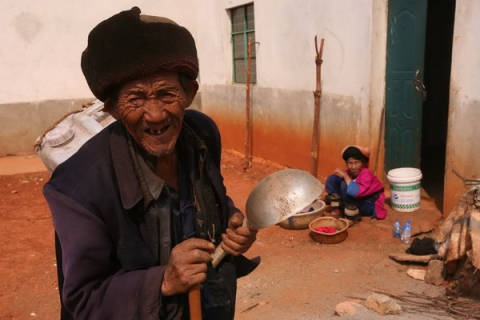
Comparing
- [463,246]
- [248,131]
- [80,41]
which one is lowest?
[463,246]

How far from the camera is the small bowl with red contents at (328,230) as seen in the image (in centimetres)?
452

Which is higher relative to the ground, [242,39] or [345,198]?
[242,39]

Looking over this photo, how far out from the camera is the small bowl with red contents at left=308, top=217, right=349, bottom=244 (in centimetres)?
452

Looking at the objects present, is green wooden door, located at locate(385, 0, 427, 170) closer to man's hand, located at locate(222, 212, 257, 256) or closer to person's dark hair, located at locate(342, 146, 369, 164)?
person's dark hair, located at locate(342, 146, 369, 164)

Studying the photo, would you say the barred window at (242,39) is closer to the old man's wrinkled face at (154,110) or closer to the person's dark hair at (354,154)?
the person's dark hair at (354,154)

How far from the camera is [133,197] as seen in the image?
1.31 meters

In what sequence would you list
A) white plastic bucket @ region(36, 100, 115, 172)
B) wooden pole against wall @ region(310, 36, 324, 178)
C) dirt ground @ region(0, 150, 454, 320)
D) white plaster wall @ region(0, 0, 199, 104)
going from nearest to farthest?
dirt ground @ region(0, 150, 454, 320) → white plastic bucket @ region(36, 100, 115, 172) → wooden pole against wall @ region(310, 36, 324, 178) → white plaster wall @ region(0, 0, 199, 104)

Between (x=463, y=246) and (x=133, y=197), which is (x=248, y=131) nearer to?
(x=463, y=246)

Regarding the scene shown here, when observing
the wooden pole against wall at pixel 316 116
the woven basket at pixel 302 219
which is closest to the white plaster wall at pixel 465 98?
the woven basket at pixel 302 219

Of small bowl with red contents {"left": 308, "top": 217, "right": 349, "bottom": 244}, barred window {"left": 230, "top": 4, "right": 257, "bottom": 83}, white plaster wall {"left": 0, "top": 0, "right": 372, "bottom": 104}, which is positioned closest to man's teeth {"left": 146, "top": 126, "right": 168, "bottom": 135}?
small bowl with red contents {"left": 308, "top": 217, "right": 349, "bottom": 244}

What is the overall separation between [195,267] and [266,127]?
20.7 ft

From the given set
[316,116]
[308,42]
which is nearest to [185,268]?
[316,116]

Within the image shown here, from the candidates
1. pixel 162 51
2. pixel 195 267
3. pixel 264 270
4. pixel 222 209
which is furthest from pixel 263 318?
pixel 162 51

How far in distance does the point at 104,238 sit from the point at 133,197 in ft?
0.46
